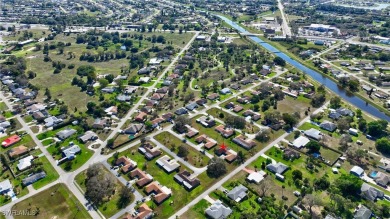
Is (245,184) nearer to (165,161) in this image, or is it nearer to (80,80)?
(165,161)

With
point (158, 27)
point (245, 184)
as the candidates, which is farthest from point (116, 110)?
point (158, 27)

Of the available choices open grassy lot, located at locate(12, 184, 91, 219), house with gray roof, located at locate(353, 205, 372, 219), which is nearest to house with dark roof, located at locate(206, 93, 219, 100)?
open grassy lot, located at locate(12, 184, 91, 219)

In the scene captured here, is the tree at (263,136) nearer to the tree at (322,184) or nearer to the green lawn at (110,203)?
the tree at (322,184)

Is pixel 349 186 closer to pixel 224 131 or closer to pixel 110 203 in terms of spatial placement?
pixel 224 131

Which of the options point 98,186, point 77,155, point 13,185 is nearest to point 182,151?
point 98,186

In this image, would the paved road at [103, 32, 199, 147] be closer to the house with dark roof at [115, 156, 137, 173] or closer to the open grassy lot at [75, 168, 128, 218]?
the house with dark roof at [115, 156, 137, 173]

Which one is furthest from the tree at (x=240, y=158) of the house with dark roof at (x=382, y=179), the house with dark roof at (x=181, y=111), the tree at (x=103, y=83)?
the tree at (x=103, y=83)
